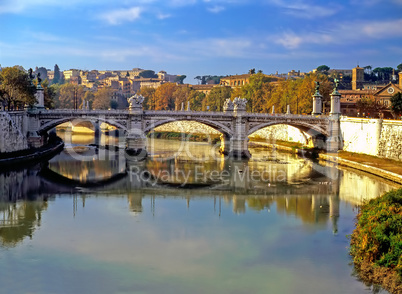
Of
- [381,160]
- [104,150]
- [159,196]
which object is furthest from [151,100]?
[159,196]

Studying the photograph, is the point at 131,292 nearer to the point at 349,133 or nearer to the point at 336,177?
the point at 336,177

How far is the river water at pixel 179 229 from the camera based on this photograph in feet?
48.1

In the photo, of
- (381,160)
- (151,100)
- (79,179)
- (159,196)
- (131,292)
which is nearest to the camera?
(131,292)

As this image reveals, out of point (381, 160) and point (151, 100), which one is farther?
point (151, 100)

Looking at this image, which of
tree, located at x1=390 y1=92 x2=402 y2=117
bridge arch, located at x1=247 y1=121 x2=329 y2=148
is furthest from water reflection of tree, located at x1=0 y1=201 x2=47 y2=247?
tree, located at x1=390 y1=92 x2=402 y2=117

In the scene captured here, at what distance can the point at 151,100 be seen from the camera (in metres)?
77.2

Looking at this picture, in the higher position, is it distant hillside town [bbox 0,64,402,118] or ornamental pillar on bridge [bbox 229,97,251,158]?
distant hillside town [bbox 0,64,402,118]

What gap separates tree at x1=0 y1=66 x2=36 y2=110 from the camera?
3803cm

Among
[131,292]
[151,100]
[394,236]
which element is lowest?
[131,292]

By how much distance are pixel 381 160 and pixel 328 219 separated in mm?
14149

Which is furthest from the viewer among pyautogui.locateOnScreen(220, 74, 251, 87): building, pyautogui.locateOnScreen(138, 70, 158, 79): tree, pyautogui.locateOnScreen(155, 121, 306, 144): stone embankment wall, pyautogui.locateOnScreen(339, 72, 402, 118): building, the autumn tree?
pyautogui.locateOnScreen(138, 70, 158, 79): tree

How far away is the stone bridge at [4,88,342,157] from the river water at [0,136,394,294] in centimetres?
644

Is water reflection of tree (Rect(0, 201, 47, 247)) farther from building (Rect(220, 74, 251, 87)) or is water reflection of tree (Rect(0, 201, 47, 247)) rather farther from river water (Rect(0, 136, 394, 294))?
building (Rect(220, 74, 251, 87))

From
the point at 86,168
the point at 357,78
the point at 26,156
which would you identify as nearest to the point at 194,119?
the point at 86,168
